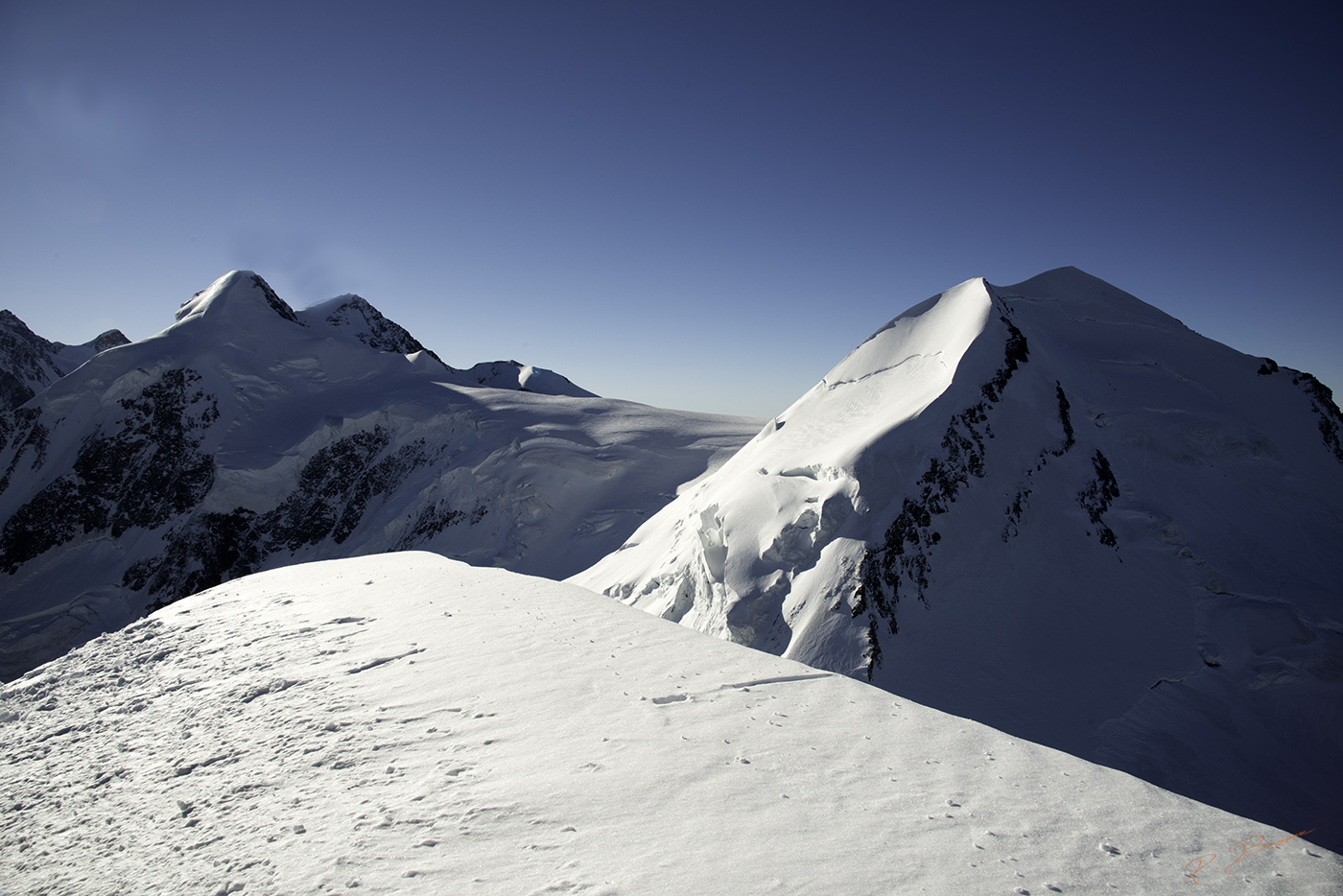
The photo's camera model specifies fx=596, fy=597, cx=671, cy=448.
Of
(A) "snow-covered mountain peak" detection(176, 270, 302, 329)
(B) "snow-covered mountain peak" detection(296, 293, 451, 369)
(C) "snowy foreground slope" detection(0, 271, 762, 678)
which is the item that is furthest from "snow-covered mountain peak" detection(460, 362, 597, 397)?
(C) "snowy foreground slope" detection(0, 271, 762, 678)

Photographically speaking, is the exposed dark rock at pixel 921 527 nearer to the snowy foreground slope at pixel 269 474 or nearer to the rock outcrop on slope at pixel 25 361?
the snowy foreground slope at pixel 269 474

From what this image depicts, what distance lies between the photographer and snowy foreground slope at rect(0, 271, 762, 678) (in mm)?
24359

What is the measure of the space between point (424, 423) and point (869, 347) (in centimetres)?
2268

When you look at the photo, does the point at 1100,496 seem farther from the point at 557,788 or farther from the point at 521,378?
the point at 521,378

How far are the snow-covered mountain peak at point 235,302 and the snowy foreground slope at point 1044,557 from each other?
33.4 m

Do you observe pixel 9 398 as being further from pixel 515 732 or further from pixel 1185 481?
pixel 1185 481

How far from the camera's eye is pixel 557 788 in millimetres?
2771

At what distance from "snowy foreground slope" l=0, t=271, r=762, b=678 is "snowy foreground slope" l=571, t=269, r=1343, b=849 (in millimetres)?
9840

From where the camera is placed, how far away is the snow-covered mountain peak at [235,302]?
35469mm

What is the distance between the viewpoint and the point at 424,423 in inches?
1169
